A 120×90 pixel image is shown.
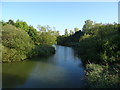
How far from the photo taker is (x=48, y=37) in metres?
22.3

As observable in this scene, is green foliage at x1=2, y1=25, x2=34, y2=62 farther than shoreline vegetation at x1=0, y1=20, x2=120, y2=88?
Yes

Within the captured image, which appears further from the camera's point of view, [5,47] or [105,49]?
[5,47]

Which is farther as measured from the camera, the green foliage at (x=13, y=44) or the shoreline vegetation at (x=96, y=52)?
the green foliage at (x=13, y=44)

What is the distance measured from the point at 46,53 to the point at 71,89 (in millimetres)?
11721

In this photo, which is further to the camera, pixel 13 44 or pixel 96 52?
→ pixel 13 44

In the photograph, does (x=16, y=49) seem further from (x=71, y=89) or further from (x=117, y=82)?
(x=117, y=82)

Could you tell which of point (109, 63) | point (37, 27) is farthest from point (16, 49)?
point (37, 27)

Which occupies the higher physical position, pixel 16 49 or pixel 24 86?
pixel 16 49

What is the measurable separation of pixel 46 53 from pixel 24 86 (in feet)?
35.8

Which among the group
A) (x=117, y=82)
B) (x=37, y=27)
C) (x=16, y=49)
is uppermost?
(x=37, y=27)

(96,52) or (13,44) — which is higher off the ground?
(13,44)

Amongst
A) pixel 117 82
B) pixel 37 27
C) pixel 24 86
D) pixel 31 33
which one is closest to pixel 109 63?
pixel 117 82

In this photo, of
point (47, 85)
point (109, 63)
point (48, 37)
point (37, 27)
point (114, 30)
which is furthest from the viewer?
point (37, 27)

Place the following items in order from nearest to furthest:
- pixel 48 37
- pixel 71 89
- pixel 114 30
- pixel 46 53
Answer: pixel 71 89 → pixel 114 30 → pixel 46 53 → pixel 48 37
